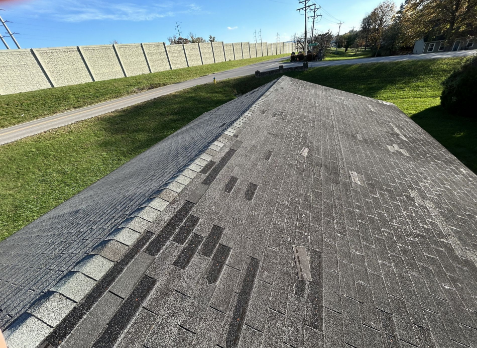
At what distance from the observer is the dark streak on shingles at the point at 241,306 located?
83.9 inches

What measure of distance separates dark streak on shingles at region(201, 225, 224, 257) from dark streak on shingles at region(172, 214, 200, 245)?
0.30m

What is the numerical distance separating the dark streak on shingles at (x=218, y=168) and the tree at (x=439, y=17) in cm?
4102

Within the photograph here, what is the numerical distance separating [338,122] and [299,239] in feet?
24.9

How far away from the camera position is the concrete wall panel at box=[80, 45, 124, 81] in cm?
2878

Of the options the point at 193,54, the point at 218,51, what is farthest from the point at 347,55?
the point at 193,54

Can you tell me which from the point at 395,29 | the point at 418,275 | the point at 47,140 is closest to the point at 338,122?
the point at 418,275

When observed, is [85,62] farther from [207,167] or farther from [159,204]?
[159,204]

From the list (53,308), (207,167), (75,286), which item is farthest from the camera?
(207,167)

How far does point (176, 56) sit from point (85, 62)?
55.2ft

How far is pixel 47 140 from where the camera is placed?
17234mm

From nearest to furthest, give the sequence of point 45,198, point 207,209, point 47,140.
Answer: point 207,209, point 45,198, point 47,140

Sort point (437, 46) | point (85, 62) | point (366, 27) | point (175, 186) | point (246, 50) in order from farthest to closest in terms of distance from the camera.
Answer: point (366, 27)
point (246, 50)
point (437, 46)
point (85, 62)
point (175, 186)

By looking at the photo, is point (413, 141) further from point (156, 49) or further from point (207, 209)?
point (156, 49)

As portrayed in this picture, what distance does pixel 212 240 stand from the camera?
10.2ft
